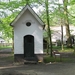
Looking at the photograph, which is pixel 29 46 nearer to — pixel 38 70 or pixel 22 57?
pixel 22 57

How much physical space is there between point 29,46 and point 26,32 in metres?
1.40

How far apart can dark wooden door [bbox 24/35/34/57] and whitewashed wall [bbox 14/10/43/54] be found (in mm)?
315

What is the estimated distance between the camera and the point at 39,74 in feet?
46.7

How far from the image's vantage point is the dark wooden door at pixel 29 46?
72.6 ft

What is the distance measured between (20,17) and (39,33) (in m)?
2.38

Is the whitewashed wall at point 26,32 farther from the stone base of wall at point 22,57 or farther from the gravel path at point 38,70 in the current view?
the gravel path at point 38,70

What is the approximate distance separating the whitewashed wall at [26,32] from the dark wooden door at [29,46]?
31 centimetres

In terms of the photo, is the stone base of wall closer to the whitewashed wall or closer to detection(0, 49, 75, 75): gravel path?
the whitewashed wall

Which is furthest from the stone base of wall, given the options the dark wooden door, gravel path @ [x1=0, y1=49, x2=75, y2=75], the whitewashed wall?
gravel path @ [x1=0, y1=49, x2=75, y2=75]

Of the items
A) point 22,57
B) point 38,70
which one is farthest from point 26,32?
point 38,70

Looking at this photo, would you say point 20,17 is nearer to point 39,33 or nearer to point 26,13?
point 26,13

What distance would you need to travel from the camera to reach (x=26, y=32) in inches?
867

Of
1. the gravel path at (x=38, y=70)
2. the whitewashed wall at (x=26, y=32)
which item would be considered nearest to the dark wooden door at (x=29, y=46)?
the whitewashed wall at (x=26, y=32)

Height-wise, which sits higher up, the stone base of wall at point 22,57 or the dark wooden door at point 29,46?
the dark wooden door at point 29,46
